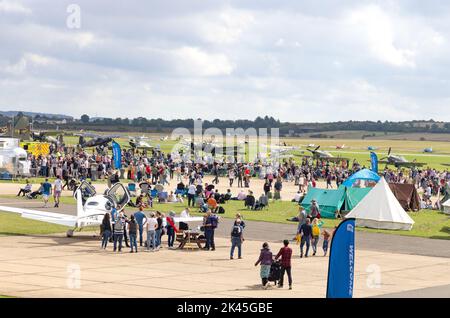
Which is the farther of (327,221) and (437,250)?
(327,221)

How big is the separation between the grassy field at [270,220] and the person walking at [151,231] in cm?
591

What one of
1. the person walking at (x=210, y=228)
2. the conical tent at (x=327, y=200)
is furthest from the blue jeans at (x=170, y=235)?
the conical tent at (x=327, y=200)

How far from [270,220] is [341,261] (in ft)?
78.1

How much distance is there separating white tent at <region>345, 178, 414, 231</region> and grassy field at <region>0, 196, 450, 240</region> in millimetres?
542

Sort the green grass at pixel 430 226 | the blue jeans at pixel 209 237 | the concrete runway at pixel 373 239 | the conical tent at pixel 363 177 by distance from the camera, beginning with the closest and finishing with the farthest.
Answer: the blue jeans at pixel 209 237 < the concrete runway at pixel 373 239 < the green grass at pixel 430 226 < the conical tent at pixel 363 177

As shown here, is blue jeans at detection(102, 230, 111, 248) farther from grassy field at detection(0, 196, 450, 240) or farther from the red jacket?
the red jacket

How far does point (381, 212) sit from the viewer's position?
121ft

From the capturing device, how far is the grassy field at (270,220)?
33312 millimetres

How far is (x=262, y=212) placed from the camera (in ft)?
139

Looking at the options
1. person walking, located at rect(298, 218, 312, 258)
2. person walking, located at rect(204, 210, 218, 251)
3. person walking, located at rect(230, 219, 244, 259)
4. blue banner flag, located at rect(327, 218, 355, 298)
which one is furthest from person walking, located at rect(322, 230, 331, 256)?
blue banner flag, located at rect(327, 218, 355, 298)

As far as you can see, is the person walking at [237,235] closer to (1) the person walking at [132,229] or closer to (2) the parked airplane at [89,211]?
(1) the person walking at [132,229]

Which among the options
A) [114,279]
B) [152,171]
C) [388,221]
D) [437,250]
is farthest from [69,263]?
[152,171]

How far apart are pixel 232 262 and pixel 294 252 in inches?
142

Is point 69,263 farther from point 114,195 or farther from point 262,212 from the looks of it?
point 262,212
